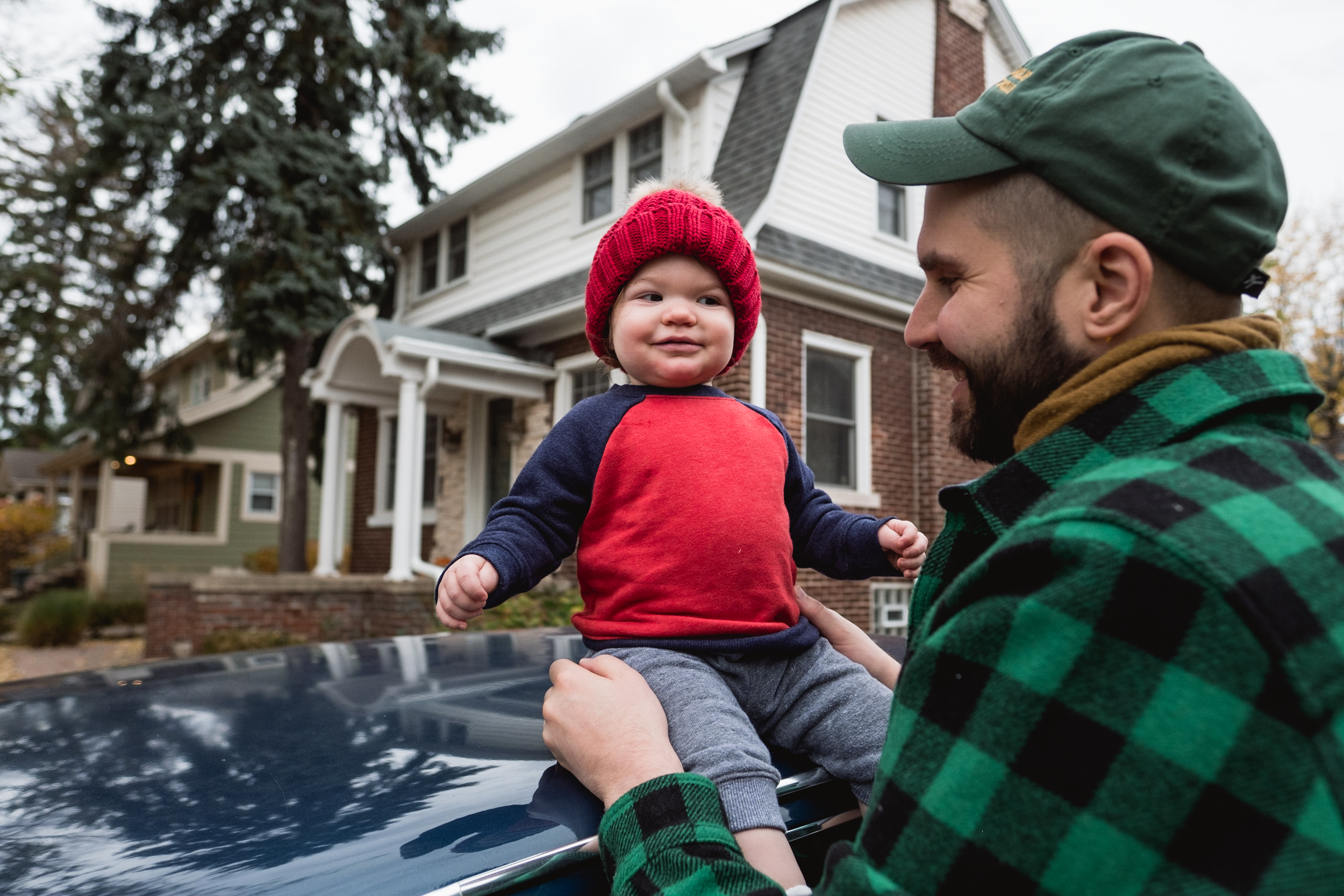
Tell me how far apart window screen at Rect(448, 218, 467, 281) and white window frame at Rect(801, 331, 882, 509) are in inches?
240

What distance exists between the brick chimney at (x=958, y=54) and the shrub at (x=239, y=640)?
405 inches

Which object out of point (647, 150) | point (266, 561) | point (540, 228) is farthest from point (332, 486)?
point (266, 561)

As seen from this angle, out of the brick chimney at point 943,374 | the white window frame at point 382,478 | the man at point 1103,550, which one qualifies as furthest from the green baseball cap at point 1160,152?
the white window frame at point 382,478

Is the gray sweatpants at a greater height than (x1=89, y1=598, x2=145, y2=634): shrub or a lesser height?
greater

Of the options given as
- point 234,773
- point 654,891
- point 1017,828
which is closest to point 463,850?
point 654,891

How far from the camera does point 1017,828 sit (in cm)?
78

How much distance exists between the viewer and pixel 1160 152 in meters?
0.98

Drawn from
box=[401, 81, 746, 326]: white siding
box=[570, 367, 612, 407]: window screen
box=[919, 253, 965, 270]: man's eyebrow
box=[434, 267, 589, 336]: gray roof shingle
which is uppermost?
box=[401, 81, 746, 326]: white siding

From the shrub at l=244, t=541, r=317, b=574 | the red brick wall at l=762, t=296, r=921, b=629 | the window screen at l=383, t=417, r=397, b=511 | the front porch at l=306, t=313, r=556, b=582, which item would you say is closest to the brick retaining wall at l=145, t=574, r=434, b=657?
the front porch at l=306, t=313, r=556, b=582

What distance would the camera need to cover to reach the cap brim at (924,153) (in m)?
1.11

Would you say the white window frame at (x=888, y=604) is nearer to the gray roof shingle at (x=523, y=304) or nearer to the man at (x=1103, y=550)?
the gray roof shingle at (x=523, y=304)

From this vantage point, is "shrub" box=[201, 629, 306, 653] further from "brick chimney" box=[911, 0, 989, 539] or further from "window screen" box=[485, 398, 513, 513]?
"brick chimney" box=[911, 0, 989, 539]

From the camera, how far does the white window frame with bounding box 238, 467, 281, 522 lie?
2153 cm

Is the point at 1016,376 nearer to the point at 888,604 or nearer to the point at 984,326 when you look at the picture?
the point at 984,326
